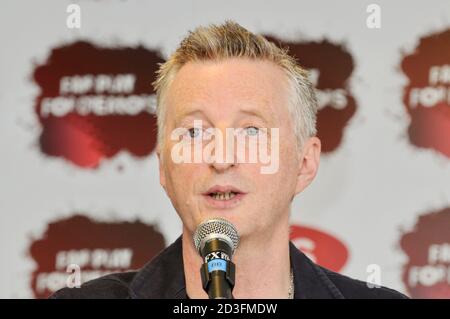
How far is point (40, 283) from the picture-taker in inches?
116

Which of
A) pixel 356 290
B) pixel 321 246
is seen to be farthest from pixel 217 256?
pixel 321 246

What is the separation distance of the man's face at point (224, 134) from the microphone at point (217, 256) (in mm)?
288

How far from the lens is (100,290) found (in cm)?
202

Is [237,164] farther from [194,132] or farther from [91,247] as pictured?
[91,247]

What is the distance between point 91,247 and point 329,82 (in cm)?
104

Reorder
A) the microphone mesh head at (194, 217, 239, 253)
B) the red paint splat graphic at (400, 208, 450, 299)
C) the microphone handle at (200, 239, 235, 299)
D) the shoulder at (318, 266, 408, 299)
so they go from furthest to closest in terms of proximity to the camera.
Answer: the red paint splat graphic at (400, 208, 450, 299), the shoulder at (318, 266, 408, 299), the microphone mesh head at (194, 217, 239, 253), the microphone handle at (200, 239, 235, 299)

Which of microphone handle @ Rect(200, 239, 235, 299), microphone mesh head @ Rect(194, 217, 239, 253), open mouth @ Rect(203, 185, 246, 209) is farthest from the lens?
open mouth @ Rect(203, 185, 246, 209)

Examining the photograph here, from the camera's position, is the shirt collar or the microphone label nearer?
the microphone label

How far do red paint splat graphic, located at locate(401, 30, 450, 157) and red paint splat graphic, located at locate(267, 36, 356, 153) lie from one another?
0.21m

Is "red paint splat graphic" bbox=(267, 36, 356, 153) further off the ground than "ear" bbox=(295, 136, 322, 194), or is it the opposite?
"red paint splat graphic" bbox=(267, 36, 356, 153)

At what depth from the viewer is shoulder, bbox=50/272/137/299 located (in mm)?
2014

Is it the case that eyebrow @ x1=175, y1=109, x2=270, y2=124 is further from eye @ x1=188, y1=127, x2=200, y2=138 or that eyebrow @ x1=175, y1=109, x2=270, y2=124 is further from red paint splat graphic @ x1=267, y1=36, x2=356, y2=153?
red paint splat graphic @ x1=267, y1=36, x2=356, y2=153

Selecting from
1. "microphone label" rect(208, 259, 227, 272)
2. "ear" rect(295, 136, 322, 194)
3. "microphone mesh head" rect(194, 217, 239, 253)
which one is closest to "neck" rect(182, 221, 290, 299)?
"ear" rect(295, 136, 322, 194)
